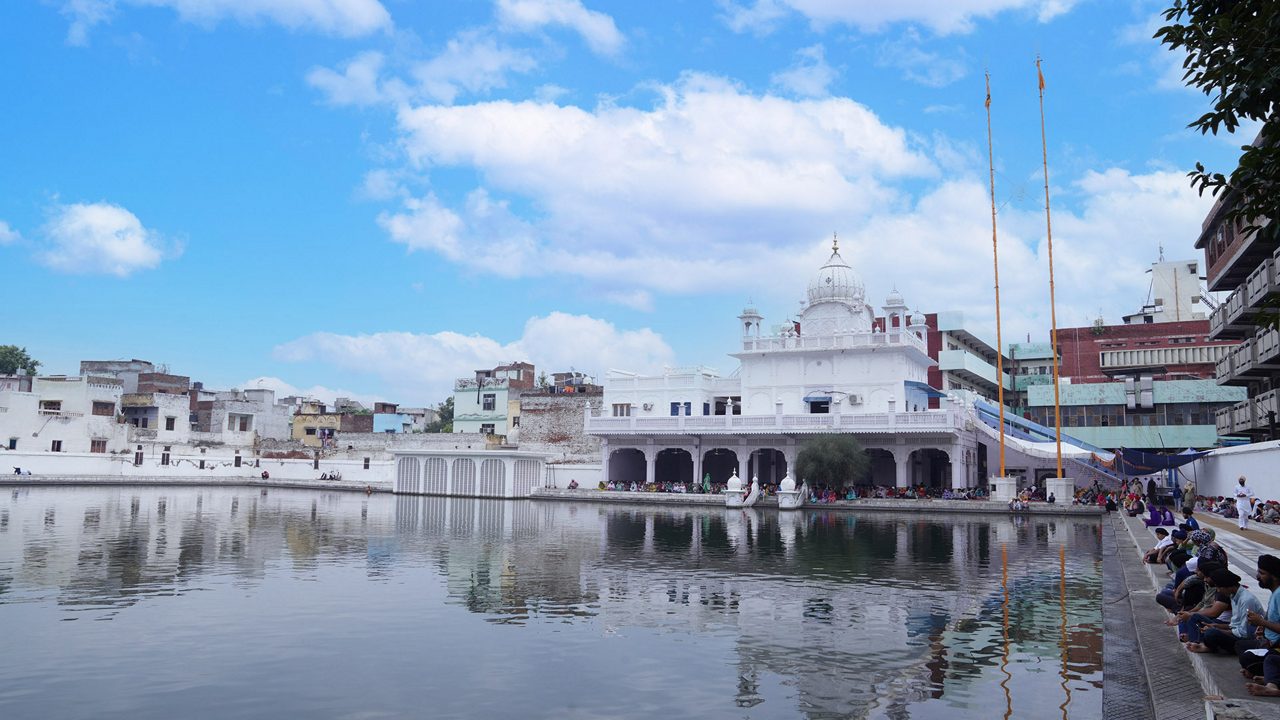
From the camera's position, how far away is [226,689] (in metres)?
9.96

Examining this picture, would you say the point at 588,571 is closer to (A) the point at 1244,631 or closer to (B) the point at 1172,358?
(A) the point at 1244,631

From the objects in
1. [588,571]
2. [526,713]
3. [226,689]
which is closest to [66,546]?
[588,571]

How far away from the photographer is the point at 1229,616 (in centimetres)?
954

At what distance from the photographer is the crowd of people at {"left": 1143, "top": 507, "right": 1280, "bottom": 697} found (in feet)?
26.1

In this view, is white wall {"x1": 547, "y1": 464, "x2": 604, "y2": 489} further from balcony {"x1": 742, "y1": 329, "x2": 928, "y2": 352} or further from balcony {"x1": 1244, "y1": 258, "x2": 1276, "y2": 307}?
balcony {"x1": 1244, "y1": 258, "x2": 1276, "y2": 307}

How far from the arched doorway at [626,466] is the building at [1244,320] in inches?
1173

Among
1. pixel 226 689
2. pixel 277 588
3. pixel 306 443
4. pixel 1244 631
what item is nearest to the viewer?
pixel 1244 631

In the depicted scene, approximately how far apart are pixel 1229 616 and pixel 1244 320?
23.1 metres

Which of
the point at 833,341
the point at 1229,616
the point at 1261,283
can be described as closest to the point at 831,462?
the point at 833,341

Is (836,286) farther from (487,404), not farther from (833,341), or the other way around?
(487,404)

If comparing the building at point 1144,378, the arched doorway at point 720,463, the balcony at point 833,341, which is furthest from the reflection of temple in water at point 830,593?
the building at point 1144,378

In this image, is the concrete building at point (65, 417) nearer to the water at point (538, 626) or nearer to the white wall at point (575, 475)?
the white wall at point (575, 475)

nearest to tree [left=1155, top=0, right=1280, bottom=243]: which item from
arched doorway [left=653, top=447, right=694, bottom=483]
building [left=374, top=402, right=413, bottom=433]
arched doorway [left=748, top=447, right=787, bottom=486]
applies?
arched doorway [left=748, top=447, right=787, bottom=486]

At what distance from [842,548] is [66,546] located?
19.2 metres
